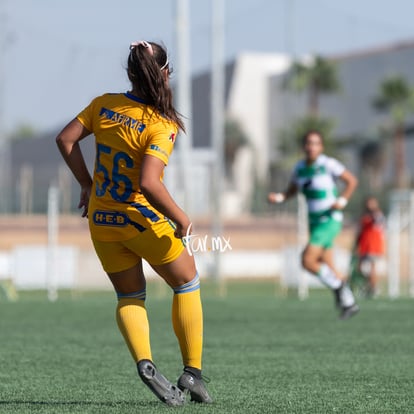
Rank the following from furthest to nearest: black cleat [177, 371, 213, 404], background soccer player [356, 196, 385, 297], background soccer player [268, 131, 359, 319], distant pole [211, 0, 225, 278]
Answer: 1. distant pole [211, 0, 225, 278]
2. background soccer player [356, 196, 385, 297]
3. background soccer player [268, 131, 359, 319]
4. black cleat [177, 371, 213, 404]

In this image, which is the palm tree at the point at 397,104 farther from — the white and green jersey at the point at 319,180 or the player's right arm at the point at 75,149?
the player's right arm at the point at 75,149

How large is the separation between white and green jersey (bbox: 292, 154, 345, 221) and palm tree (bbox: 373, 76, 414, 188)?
47.6 metres

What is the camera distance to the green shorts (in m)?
13.2

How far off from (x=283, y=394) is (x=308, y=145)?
20.9 ft

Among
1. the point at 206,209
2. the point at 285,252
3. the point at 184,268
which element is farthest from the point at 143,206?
the point at 206,209

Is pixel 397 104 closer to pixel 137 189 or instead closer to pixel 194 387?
pixel 194 387

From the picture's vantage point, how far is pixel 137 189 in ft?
20.3

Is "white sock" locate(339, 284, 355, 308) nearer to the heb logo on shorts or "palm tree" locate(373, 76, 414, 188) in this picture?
the heb logo on shorts

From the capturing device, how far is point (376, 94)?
64125 millimetres

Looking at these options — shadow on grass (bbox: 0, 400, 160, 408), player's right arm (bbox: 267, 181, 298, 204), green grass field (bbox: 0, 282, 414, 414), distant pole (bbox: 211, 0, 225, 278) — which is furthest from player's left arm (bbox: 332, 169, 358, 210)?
distant pole (bbox: 211, 0, 225, 278)

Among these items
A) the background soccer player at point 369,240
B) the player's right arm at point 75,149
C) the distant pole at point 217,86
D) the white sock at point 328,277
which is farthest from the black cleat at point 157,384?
the distant pole at point 217,86

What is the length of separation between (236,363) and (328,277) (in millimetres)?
4259

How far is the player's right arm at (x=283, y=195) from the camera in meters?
12.5

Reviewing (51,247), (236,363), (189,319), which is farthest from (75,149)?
(51,247)
